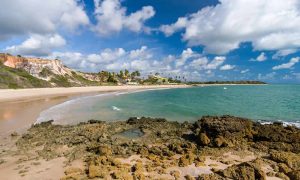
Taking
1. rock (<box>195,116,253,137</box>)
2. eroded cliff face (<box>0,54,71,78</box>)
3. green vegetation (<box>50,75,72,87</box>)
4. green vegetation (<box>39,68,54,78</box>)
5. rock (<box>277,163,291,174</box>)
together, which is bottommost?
rock (<box>277,163,291,174</box>)

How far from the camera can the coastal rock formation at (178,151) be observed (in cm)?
941

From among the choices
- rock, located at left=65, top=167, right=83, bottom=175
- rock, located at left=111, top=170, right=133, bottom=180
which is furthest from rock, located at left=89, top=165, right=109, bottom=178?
rock, located at left=65, top=167, right=83, bottom=175

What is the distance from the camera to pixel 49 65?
3526 inches

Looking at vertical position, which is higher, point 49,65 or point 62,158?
point 49,65

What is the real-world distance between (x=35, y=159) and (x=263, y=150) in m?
12.5

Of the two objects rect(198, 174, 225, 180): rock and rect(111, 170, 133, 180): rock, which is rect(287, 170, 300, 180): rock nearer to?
rect(198, 174, 225, 180): rock

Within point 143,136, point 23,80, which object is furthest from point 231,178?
point 23,80

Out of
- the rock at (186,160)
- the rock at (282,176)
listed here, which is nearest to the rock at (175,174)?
the rock at (186,160)

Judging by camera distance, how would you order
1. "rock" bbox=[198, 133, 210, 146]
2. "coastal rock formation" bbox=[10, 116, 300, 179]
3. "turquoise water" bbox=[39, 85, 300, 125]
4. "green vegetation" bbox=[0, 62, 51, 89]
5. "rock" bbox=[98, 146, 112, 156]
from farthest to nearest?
"green vegetation" bbox=[0, 62, 51, 89] → "turquoise water" bbox=[39, 85, 300, 125] → "rock" bbox=[198, 133, 210, 146] → "rock" bbox=[98, 146, 112, 156] → "coastal rock formation" bbox=[10, 116, 300, 179]

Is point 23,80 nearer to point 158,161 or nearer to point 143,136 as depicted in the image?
point 143,136

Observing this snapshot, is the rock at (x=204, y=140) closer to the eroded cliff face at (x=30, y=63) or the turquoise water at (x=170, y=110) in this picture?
the turquoise water at (x=170, y=110)

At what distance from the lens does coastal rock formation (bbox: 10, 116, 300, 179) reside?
941 centimetres

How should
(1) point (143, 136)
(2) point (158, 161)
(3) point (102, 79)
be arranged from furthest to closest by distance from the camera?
1. (3) point (102, 79)
2. (1) point (143, 136)
3. (2) point (158, 161)

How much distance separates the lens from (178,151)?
12062mm
